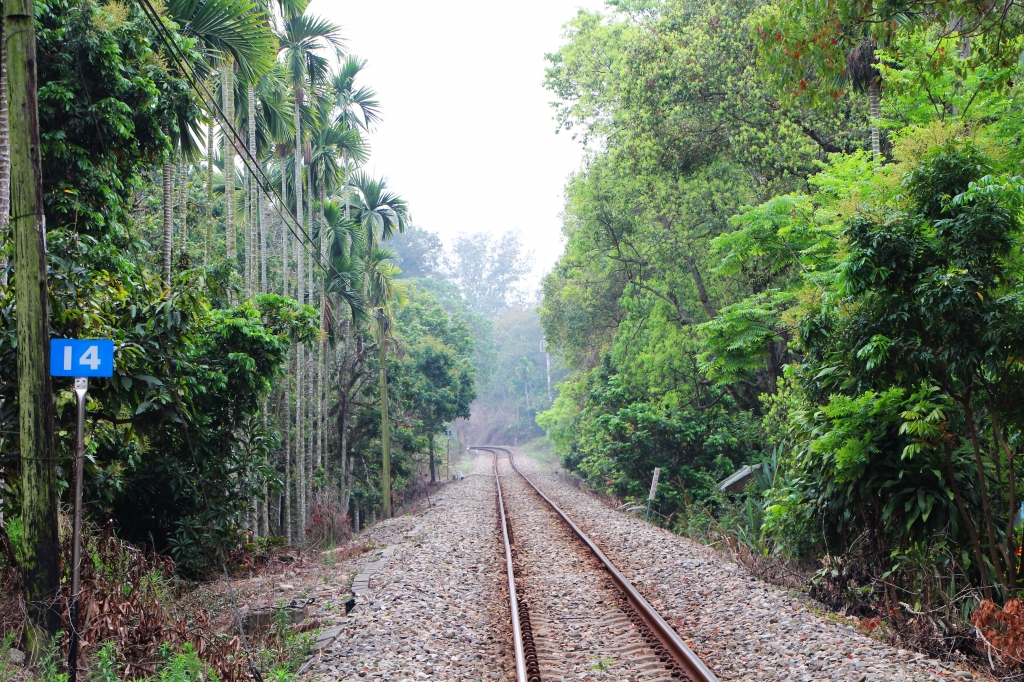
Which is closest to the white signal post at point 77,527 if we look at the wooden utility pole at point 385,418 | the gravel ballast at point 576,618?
the gravel ballast at point 576,618

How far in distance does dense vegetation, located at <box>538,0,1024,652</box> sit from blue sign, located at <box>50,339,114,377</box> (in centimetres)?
691

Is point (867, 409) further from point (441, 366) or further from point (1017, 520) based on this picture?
point (441, 366)

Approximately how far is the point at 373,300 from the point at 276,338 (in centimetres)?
1536

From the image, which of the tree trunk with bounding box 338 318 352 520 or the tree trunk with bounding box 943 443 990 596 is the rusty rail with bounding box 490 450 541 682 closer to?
the tree trunk with bounding box 943 443 990 596

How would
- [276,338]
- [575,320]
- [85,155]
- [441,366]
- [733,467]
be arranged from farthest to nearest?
[441,366] < [575,320] < [733,467] < [276,338] < [85,155]

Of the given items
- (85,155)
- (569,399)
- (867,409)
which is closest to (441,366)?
(569,399)

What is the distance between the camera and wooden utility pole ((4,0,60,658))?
5785 millimetres

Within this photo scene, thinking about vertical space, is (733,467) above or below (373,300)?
below

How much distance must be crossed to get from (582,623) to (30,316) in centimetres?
622

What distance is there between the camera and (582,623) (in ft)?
27.6

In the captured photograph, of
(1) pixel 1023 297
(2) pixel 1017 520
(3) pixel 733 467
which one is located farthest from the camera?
(3) pixel 733 467

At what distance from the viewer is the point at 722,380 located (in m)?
16.1

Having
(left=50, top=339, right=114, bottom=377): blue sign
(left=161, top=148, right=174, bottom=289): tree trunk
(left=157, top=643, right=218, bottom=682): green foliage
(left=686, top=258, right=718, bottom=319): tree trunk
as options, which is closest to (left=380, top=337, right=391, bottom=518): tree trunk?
(left=686, top=258, right=718, bottom=319): tree trunk

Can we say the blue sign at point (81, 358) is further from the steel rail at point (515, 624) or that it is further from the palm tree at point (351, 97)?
the palm tree at point (351, 97)
